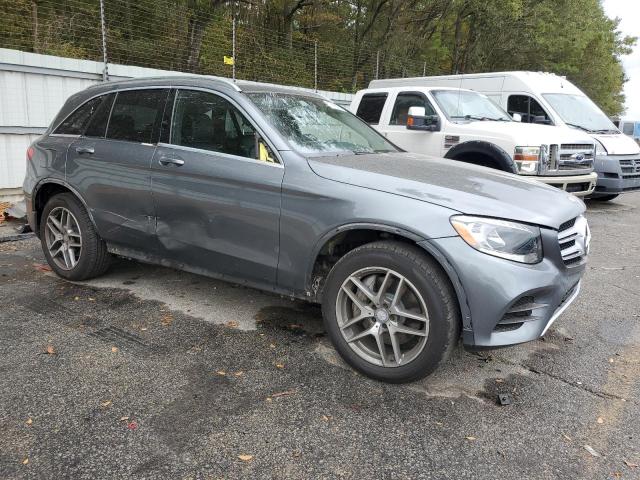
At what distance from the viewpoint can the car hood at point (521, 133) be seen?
283 inches

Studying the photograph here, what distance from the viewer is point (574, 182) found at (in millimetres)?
7852

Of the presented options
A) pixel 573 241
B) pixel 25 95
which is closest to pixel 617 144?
pixel 573 241

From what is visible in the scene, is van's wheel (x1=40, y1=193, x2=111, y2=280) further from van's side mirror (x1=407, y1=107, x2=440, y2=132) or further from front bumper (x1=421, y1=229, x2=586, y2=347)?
van's side mirror (x1=407, y1=107, x2=440, y2=132)

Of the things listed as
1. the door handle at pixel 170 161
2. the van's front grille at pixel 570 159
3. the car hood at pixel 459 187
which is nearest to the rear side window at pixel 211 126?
the door handle at pixel 170 161

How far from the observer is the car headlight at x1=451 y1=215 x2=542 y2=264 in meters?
2.76

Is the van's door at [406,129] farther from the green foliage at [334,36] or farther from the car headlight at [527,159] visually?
the green foliage at [334,36]

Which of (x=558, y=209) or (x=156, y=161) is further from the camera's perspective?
(x=156, y=161)

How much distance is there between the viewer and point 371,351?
3.14 meters

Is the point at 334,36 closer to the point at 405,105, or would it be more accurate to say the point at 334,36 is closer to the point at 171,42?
the point at 171,42

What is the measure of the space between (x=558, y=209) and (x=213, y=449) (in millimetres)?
2373

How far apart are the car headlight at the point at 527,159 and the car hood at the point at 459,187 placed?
12.3 feet

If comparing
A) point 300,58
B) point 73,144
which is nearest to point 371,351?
point 73,144

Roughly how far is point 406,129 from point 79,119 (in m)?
5.20

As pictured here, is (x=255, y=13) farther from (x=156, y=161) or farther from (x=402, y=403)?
(x=402, y=403)
